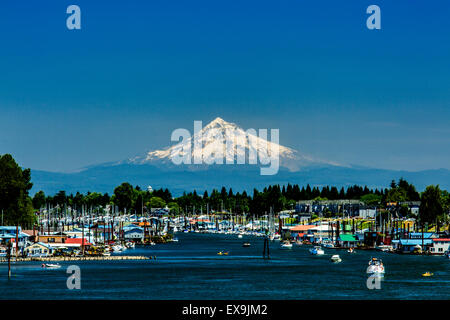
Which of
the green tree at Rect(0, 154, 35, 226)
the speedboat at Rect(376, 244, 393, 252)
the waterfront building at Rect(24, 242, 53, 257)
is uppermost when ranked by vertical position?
the green tree at Rect(0, 154, 35, 226)

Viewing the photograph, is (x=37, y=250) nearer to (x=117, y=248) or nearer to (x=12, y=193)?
(x=12, y=193)

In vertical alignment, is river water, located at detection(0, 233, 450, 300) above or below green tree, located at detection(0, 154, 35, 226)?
below

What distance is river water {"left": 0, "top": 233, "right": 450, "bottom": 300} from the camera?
292ft

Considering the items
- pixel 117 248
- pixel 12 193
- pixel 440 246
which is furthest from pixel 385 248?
pixel 12 193

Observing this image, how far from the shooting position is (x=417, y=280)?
103 meters

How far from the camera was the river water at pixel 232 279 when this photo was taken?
8888cm

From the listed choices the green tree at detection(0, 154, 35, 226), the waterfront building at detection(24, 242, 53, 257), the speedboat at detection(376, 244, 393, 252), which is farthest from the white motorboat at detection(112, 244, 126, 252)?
the speedboat at detection(376, 244, 393, 252)

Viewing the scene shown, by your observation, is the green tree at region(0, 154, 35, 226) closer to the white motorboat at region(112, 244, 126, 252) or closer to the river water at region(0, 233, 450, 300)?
the white motorboat at region(112, 244, 126, 252)

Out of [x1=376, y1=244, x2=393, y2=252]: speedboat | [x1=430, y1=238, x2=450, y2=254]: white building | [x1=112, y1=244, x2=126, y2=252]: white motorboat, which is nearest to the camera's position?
[x1=430, y1=238, x2=450, y2=254]: white building

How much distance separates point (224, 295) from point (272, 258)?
62068 mm

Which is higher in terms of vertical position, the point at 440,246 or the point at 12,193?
the point at 12,193

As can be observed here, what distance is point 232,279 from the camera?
107 meters
